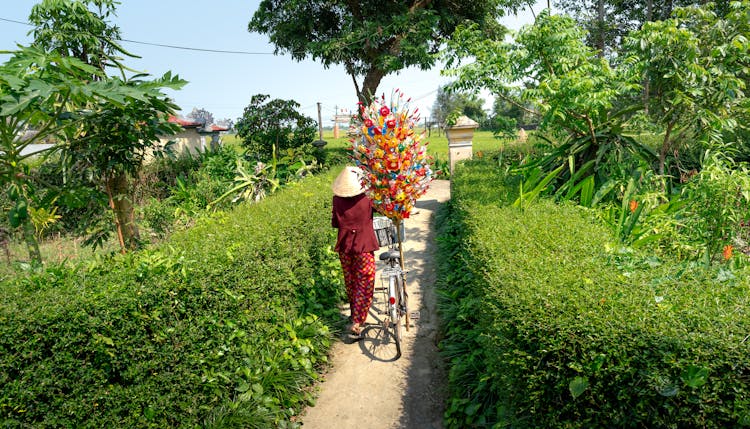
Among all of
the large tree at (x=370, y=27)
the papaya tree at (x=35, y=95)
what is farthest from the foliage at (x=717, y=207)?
the large tree at (x=370, y=27)

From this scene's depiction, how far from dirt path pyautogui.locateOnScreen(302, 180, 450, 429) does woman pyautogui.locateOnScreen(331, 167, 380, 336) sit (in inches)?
15.4

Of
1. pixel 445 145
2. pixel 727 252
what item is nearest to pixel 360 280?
pixel 727 252

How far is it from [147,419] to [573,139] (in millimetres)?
6327

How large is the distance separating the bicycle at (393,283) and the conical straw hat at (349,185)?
628 millimetres

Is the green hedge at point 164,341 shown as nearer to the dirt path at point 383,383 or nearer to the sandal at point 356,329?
the dirt path at point 383,383

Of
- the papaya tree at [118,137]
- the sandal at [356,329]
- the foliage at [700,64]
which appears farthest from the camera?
the sandal at [356,329]

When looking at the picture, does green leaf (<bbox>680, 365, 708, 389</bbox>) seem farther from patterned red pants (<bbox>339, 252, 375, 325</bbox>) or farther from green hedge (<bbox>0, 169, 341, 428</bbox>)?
patterned red pants (<bbox>339, 252, 375, 325</bbox>)

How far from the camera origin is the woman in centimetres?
471

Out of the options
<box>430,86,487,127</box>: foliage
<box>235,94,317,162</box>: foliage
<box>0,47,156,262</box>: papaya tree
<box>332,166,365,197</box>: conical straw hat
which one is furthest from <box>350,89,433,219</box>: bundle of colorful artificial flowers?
<box>430,86,487,127</box>: foliage

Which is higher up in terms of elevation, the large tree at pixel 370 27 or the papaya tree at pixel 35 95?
the large tree at pixel 370 27

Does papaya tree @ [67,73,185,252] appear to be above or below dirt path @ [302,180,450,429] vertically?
above

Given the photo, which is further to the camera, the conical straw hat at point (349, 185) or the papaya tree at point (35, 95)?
the conical straw hat at point (349, 185)

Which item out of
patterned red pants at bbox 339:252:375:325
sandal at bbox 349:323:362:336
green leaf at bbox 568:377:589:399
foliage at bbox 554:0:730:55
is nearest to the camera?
green leaf at bbox 568:377:589:399

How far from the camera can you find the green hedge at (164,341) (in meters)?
2.64
